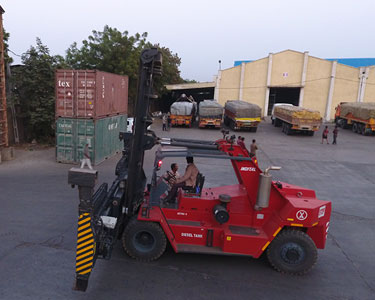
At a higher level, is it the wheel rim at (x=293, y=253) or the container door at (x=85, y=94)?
the container door at (x=85, y=94)

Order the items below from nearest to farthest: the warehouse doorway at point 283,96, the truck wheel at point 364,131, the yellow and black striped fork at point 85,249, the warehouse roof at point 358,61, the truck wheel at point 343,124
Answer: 1. the yellow and black striped fork at point 85,249
2. the truck wheel at point 364,131
3. the truck wheel at point 343,124
4. the warehouse doorway at point 283,96
5. the warehouse roof at point 358,61

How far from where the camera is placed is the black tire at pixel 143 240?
20.2 feet

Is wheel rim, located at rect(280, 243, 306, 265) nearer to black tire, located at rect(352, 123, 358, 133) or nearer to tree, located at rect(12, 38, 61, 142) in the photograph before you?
tree, located at rect(12, 38, 61, 142)

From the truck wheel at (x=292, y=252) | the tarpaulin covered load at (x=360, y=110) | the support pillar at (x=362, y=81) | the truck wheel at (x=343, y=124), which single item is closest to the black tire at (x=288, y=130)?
the tarpaulin covered load at (x=360, y=110)

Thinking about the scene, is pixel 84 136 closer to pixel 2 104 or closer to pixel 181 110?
pixel 2 104

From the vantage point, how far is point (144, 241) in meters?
6.27

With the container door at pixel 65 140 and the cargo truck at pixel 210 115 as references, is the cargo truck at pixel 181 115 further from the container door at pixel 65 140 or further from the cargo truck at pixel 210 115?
the container door at pixel 65 140

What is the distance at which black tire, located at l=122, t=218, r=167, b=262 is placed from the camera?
20.2 ft

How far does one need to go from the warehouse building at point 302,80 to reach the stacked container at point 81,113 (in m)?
25.4

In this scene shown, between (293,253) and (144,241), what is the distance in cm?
297

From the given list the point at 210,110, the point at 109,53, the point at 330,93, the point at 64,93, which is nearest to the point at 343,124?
the point at 330,93

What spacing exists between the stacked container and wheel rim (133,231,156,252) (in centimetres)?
878

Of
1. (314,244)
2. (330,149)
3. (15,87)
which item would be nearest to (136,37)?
(15,87)

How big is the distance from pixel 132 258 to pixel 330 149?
18.3 m
